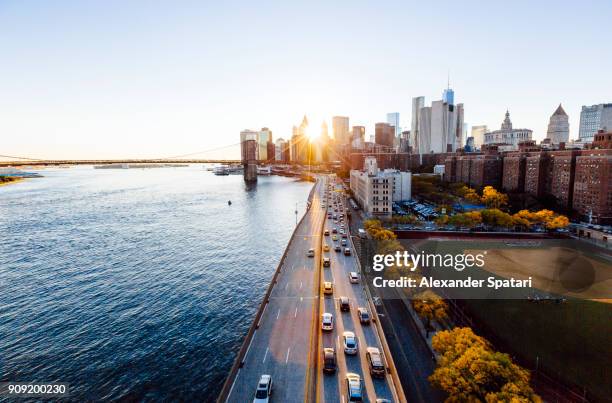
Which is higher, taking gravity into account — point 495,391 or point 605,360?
point 495,391

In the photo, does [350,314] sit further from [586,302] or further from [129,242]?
[129,242]

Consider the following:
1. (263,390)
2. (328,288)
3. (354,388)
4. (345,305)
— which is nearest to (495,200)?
(328,288)

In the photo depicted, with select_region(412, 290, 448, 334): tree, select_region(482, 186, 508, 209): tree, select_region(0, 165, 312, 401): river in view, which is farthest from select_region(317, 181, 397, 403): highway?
select_region(482, 186, 508, 209): tree

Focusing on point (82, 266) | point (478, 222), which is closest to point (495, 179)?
point (478, 222)

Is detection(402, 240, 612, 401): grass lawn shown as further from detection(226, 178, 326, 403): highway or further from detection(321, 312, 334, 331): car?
detection(226, 178, 326, 403): highway

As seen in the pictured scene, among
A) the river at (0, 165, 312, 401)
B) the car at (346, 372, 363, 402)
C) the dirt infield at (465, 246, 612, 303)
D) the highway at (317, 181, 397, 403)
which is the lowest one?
the river at (0, 165, 312, 401)

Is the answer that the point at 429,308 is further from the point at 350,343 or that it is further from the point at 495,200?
the point at 495,200
